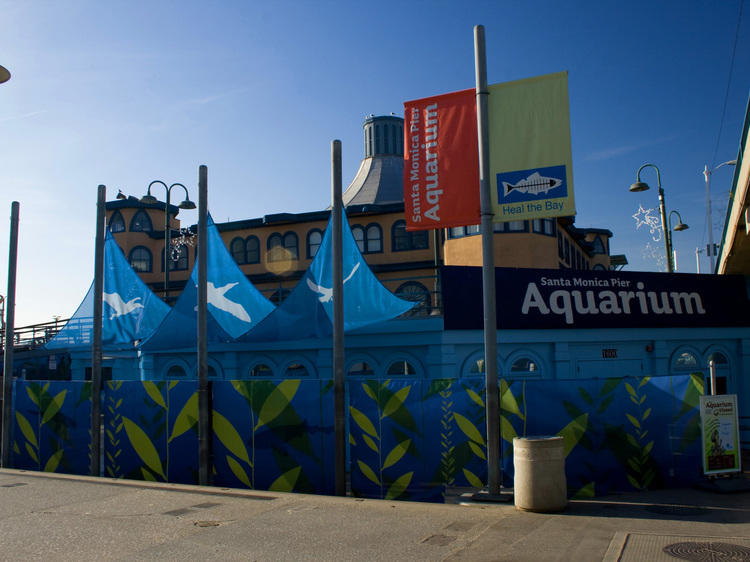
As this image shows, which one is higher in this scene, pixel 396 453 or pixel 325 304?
pixel 325 304

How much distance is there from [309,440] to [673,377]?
7.06 m

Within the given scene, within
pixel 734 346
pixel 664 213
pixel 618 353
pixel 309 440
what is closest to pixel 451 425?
pixel 309 440

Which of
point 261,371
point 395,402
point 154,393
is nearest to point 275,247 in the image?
point 261,371

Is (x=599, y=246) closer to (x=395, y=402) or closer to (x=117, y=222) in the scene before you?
(x=117, y=222)

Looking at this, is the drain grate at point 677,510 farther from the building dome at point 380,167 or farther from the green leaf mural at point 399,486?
the building dome at point 380,167

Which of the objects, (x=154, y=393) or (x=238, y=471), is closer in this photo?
(x=238, y=471)

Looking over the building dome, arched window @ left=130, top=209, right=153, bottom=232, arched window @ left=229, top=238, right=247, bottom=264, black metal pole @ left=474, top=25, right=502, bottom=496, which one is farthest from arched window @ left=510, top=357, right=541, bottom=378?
the building dome

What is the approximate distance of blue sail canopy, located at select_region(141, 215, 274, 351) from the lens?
20.7m

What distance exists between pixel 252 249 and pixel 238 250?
38.0 inches

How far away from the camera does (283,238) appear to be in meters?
35.6

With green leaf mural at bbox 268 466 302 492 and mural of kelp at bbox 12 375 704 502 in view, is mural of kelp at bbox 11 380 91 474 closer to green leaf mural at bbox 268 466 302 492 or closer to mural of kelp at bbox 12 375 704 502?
mural of kelp at bbox 12 375 704 502

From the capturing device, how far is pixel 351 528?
31.4ft

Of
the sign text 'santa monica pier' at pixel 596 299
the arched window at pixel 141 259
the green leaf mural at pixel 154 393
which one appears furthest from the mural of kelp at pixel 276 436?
the arched window at pixel 141 259

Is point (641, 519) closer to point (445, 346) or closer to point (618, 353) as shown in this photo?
point (445, 346)
